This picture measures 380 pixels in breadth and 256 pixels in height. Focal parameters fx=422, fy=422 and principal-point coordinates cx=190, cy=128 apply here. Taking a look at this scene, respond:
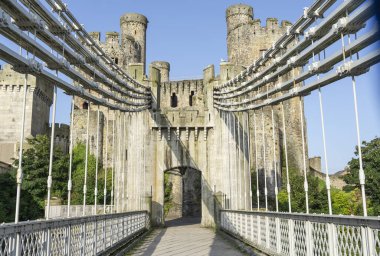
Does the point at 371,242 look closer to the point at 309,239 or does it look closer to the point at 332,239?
the point at 332,239

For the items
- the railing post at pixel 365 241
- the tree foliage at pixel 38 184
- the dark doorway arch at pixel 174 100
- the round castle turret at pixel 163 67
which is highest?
the round castle turret at pixel 163 67

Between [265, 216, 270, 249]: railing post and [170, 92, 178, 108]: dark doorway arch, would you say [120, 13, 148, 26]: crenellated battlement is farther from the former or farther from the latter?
[265, 216, 270, 249]: railing post

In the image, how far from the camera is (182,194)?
100 ft

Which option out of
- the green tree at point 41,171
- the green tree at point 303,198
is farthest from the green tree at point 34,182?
the green tree at point 303,198

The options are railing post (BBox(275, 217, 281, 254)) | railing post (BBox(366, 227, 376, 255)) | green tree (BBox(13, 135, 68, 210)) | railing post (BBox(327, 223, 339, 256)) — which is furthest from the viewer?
green tree (BBox(13, 135, 68, 210))

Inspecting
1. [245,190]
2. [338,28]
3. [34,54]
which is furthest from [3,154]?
[338,28]

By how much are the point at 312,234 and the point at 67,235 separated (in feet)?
10.5

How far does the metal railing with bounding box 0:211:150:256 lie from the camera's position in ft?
12.4

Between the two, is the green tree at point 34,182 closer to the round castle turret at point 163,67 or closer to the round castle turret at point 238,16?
the round castle turret at point 163,67

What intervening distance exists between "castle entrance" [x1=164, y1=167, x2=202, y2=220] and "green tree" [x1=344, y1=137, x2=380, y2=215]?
9.98 metres

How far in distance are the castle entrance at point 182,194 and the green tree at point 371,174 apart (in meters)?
9.98

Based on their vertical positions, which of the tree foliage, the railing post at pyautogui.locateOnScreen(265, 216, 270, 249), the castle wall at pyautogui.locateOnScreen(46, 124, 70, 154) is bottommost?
the railing post at pyautogui.locateOnScreen(265, 216, 270, 249)

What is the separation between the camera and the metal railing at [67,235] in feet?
12.4

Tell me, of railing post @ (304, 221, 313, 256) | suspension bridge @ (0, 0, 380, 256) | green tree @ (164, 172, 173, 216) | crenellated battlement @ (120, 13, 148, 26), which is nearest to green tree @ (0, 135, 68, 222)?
suspension bridge @ (0, 0, 380, 256)
